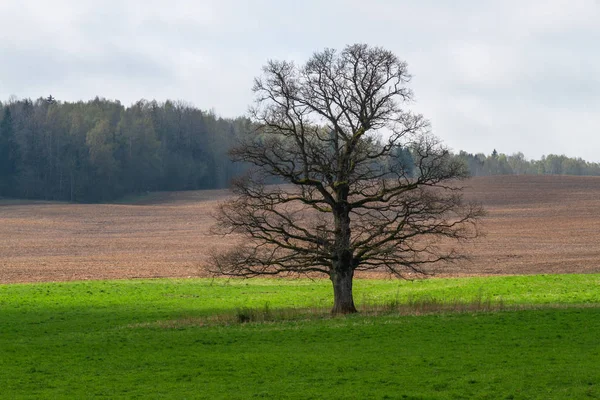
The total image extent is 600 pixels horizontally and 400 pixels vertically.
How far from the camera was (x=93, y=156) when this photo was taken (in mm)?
118125

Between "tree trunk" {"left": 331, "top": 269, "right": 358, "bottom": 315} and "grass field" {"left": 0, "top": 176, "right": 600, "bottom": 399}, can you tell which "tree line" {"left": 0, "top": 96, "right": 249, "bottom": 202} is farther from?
"tree trunk" {"left": 331, "top": 269, "right": 358, "bottom": 315}

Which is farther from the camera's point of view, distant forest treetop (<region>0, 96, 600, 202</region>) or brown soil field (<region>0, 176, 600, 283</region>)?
distant forest treetop (<region>0, 96, 600, 202</region>)

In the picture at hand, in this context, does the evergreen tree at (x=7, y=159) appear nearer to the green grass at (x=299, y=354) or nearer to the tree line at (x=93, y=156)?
the tree line at (x=93, y=156)

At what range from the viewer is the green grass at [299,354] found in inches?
665

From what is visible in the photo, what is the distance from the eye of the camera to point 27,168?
12100 cm

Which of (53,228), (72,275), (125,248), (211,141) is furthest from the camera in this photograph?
(211,141)

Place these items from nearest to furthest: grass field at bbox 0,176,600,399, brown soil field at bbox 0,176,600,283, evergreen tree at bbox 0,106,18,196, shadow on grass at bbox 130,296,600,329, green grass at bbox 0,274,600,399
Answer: green grass at bbox 0,274,600,399 < grass field at bbox 0,176,600,399 < shadow on grass at bbox 130,296,600,329 < brown soil field at bbox 0,176,600,283 < evergreen tree at bbox 0,106,18,196

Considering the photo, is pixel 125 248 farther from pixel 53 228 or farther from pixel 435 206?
pixel 435 206

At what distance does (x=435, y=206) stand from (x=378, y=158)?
2.83m

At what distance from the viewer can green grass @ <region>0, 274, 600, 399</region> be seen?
16.9m

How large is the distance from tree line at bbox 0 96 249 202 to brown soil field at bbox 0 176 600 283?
721cm

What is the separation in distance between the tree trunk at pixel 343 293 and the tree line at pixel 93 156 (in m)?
91.8

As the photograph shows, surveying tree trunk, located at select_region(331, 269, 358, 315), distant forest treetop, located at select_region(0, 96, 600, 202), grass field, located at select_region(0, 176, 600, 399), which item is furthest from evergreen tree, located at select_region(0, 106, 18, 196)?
tree trunk, located at select_region(331, 269, 358, 315)

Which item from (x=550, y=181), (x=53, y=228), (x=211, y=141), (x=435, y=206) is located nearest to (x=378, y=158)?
(x=435, y=206)
